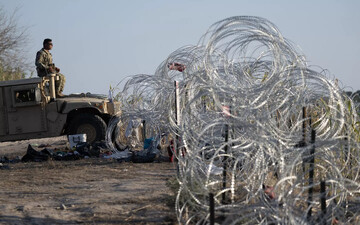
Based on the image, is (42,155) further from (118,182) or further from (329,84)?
(329,84)

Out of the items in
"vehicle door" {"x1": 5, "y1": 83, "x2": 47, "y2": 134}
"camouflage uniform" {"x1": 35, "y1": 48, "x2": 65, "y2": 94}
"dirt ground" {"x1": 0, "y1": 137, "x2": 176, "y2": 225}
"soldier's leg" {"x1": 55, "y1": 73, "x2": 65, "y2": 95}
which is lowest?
"dirt ground" {"x1": 0, "y1": 137, "x2": 176, "y2": 225}

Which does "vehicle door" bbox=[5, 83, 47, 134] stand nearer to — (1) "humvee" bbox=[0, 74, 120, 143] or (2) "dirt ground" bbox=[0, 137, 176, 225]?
(1) "humvee" bbox=[0, 74, 120, 143]

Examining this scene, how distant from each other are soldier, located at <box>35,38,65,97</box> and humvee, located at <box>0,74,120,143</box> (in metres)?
0.24

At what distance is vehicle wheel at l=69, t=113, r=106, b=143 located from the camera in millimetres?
14773

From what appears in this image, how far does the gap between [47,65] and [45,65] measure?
0.08m

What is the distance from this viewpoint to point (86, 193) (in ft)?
26.2

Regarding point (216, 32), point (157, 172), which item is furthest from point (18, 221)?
point (157, 172)

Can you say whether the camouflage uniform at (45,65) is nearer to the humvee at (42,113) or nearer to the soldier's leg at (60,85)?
the soldier's leg at (60,85)

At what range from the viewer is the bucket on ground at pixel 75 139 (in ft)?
46.0

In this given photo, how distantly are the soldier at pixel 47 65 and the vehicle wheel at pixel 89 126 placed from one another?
98cm

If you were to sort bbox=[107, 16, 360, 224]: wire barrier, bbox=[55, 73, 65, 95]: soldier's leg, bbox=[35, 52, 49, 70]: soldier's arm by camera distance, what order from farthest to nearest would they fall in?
bbox=[55, 73, 65, 95]: soldier's leg < bbox=[35, 52, 49, 70]: soldier's arm < bbox=[107, 16, 360, 224]: wire barrier

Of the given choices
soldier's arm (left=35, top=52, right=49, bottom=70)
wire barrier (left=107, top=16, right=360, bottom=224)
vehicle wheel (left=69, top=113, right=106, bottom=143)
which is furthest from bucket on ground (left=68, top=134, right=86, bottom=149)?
wire barrier (left=107, top=16, right=360, bottom=224)

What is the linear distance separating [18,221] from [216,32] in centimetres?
280

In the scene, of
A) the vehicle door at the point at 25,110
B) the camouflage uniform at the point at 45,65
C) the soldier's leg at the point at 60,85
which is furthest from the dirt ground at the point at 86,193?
the camouflage uniform at the point at 45,65
